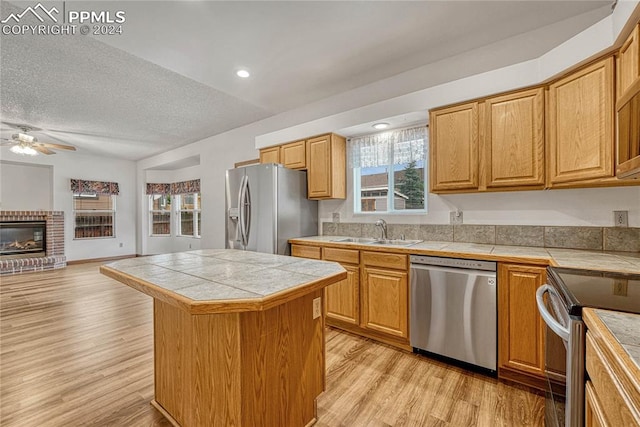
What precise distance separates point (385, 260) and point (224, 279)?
1592mm

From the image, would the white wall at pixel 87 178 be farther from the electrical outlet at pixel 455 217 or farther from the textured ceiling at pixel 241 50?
the electrical outlet at pixel 455 217

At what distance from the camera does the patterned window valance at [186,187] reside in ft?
22.7

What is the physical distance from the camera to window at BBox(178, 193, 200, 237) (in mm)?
7188

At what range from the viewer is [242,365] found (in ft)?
3.97

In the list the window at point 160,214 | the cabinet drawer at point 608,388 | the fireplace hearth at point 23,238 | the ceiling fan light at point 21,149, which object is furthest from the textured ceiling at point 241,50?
the window at point 160,214

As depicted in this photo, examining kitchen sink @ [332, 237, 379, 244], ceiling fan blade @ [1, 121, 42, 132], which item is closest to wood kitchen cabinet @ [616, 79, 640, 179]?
kitchen sink @ [332, 237, 379, 244]

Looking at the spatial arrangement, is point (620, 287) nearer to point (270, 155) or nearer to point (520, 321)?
point (520, 321)

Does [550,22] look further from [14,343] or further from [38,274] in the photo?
[38,274]

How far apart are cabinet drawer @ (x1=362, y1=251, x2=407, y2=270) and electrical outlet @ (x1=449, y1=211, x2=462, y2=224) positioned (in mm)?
728

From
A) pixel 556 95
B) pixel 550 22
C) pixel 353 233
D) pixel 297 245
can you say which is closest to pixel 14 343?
pixel 297 245

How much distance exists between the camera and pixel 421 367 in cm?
220

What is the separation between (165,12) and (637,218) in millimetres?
3720

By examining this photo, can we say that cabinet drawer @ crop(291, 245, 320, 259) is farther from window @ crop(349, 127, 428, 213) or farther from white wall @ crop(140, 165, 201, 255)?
white wall @ crop(140, 165, 201, 255)

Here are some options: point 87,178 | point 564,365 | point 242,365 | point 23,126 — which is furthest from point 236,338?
point 87,178
